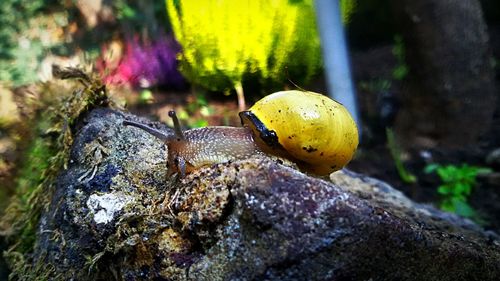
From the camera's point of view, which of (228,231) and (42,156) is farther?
(42,156)

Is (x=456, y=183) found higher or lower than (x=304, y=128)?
lower

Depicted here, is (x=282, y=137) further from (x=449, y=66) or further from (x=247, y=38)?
(x=449, y=66)

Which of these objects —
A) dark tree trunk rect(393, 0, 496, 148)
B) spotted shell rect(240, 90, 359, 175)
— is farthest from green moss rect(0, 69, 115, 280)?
dark tree trunk rect(393, 0, 496, 148)

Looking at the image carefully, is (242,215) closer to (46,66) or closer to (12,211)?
(12,211)

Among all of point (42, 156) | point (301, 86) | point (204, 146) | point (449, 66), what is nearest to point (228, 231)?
point (204, 146)

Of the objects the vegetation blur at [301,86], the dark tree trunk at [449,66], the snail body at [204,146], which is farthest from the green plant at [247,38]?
the snail body at [204,146]

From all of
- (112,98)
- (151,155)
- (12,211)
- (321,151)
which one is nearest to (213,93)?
(112,98)

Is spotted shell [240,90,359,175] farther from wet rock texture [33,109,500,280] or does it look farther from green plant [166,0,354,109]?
green plant [166,0,354,109]
